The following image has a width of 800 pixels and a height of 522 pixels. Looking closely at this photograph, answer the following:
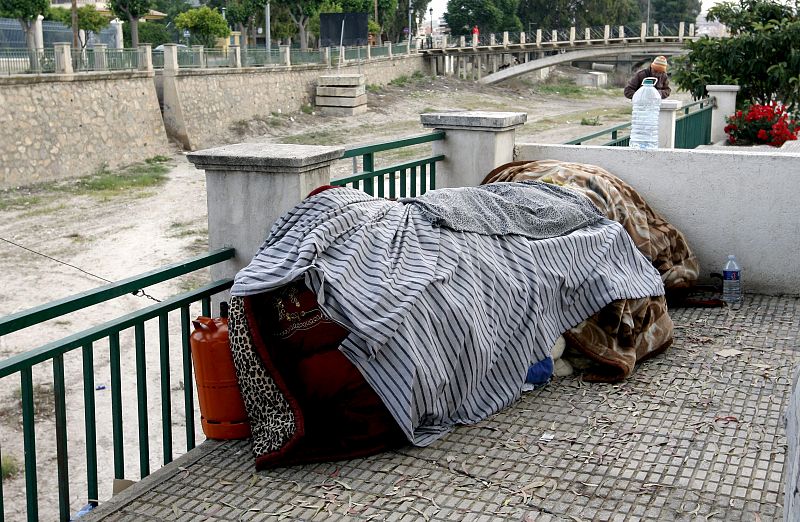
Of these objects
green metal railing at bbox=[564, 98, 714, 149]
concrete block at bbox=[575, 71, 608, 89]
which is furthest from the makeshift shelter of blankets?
concrete block at bbox=[575, 71, 608, 89]

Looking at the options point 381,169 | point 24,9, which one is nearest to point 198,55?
Result: point 24,9

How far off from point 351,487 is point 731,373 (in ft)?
7.52

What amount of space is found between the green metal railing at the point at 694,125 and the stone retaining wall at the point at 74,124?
18.0 m

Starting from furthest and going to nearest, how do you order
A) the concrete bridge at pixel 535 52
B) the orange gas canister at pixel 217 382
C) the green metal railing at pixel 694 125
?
the concrete bridge at pixel 535 52, the green metal railing at pixel 694 125, the orange gas canister at pixel 217 382

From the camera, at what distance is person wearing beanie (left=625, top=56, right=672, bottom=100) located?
382 inches

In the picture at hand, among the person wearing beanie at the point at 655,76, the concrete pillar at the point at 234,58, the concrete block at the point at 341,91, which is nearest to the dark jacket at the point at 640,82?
the person wearing beanie at the point at 655,76

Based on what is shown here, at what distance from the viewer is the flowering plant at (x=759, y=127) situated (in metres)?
14.2

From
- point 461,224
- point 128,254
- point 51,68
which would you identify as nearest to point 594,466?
point 461,224

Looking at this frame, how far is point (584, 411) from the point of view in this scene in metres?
4.62

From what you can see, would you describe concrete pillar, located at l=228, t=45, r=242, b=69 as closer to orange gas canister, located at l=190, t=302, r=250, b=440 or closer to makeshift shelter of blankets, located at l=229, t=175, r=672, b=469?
makeshift shelter of blankets, located at l=229, t=175, r=672, b=469

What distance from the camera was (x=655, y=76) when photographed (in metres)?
9.80

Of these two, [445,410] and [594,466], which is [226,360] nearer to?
[445,410]

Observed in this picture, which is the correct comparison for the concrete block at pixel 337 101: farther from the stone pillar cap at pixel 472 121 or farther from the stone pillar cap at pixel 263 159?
the stone pillar cap at pixel 263 159

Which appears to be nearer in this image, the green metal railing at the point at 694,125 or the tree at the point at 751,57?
the green metal railing at the point at 694,125
